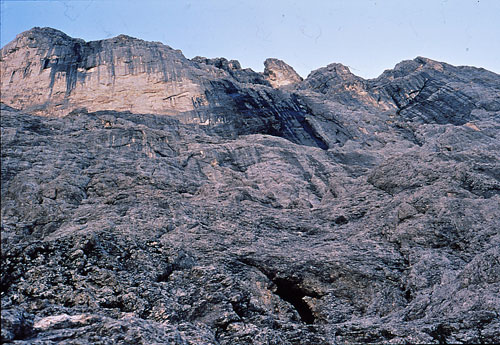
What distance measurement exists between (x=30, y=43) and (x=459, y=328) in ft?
156

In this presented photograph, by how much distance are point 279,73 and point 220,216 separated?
56684 mm

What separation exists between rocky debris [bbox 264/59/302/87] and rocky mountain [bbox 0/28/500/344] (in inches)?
1143

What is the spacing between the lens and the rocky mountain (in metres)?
10.2

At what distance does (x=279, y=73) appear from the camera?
233 feet

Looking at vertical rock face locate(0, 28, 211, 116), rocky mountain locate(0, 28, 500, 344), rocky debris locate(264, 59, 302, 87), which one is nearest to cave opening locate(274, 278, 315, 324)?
rocky mountain locate(0, 28, 500, 344)

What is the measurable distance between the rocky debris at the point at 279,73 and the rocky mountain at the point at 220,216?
2902 centimetres

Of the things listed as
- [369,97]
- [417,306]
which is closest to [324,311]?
[417,306]

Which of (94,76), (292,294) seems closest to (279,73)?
(94,76)

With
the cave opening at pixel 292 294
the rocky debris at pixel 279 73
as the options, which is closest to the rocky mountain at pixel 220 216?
the cave opening at pixel 292 294

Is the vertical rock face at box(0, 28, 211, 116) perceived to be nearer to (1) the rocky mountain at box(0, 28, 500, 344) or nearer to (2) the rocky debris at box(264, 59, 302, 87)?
(1) the rocky mountain at box(0, 28, 500, 344)

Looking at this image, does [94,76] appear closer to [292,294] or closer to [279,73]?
[292,294]

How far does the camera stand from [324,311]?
42.8 feet

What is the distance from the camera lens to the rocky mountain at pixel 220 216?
10.2 metres

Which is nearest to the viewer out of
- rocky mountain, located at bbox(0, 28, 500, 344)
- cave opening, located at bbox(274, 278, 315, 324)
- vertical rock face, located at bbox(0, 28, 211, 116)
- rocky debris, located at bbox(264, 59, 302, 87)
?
rocky mountain, located at bbox(0, 28, 500, 344)
